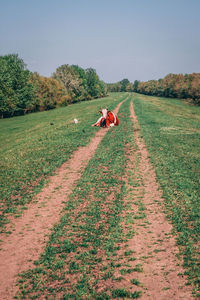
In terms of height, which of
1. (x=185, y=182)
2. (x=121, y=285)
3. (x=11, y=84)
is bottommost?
(x=121, y=285)

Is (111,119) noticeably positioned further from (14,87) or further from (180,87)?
(180,87)

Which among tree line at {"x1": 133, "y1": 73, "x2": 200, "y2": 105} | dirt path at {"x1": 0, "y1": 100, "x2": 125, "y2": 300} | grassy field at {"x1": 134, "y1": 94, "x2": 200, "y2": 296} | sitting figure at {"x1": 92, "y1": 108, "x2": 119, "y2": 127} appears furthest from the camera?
tree line at {"x1": 133, "y1": 73, "x2": 200, "y2": 105}

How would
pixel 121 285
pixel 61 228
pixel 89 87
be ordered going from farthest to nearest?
pixel 89 87, pixel 61 228, pixel 121 285

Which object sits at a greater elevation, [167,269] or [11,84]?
[11,84]

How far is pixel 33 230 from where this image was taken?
10.0 metres

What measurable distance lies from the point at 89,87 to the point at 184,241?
126 meters

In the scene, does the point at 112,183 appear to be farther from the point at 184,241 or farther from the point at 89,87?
the point at 89,87

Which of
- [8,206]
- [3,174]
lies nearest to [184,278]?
[8,206]

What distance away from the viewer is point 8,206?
12.1 m

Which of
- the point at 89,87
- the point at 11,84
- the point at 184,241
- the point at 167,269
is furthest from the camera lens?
the point at 89,87

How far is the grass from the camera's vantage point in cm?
693

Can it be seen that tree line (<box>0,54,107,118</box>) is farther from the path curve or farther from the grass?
the path curve

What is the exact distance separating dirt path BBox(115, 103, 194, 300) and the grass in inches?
21.2

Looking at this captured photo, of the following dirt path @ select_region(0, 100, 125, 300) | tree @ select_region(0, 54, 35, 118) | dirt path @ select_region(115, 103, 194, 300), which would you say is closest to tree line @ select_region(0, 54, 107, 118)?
tree @ select_region(0, 54, 35, 118)
